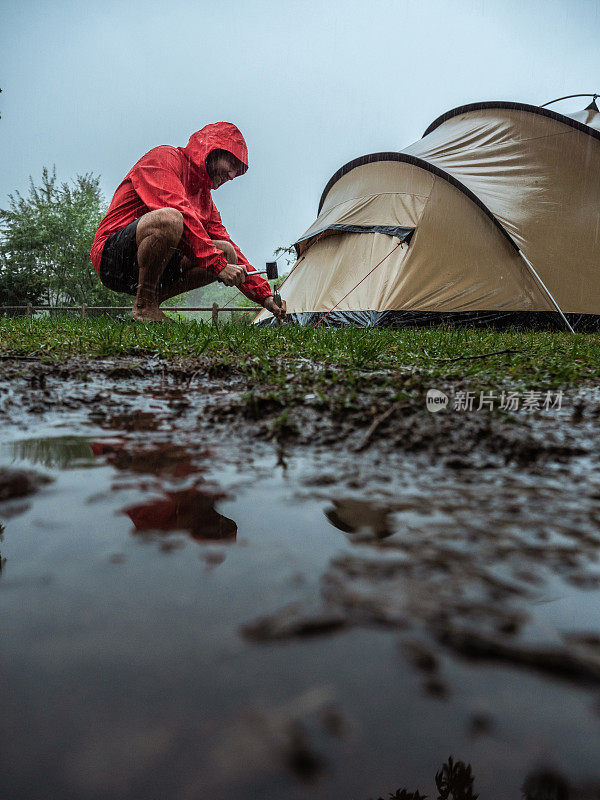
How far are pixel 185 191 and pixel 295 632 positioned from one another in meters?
5.29

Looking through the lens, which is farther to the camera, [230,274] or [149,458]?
[230,274]

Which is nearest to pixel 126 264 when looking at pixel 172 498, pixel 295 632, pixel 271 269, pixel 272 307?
pixel 272 307

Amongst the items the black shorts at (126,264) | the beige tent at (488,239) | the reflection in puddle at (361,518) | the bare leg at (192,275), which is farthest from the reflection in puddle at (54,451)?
the beige tent at (488,239)

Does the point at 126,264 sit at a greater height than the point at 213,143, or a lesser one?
lesser

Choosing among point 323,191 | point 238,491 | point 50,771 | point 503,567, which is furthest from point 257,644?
point 323,191

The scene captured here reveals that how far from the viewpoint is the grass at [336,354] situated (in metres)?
2.33

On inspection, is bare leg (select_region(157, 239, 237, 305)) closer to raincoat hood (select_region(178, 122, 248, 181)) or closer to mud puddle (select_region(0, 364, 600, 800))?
raincoat hood (select_region(178, 122, 248, 181))

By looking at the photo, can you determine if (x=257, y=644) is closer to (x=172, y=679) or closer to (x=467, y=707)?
(x=172, y=679)

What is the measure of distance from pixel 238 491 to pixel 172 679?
53 centimetres

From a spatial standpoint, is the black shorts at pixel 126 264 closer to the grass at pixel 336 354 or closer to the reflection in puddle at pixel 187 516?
the grass at pixel 336 354

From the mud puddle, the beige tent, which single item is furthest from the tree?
the mud puddle

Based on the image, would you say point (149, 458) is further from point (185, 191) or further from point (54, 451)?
point (185, 191)

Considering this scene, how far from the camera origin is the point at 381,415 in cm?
153

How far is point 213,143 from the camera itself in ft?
17.1
